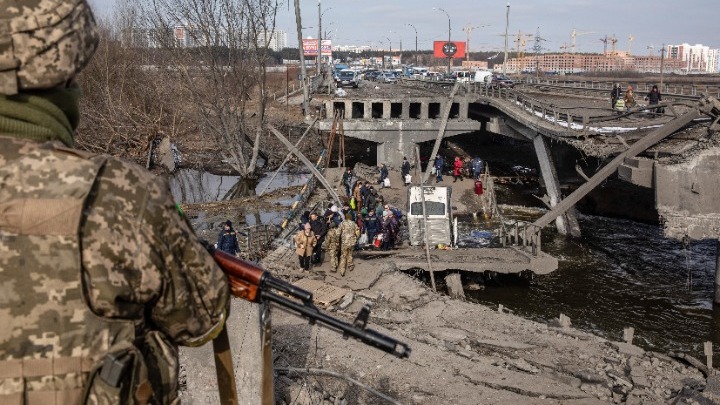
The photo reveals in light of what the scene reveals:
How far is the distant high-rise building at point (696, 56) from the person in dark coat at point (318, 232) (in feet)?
541

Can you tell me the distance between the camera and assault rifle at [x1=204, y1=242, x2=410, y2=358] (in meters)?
2.96

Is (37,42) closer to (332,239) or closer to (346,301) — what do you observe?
(346,301)

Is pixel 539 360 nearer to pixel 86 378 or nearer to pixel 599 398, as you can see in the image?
pixel 599 398

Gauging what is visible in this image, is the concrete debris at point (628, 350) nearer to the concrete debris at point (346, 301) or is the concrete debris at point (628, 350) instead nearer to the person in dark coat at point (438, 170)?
the concrete debris at point (346, 301)

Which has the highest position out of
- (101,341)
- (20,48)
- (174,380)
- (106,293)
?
(20,48)

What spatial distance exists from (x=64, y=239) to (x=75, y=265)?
0.09 metres

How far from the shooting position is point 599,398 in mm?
10312

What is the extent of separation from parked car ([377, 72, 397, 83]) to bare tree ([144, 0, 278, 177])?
1131 inches

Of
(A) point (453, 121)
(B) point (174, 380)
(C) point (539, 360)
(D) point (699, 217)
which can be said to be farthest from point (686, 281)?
(B) point (174, 380)

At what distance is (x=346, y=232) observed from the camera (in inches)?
621

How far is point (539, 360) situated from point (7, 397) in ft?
35.3

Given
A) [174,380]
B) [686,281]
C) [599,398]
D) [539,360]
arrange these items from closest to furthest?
[174,380] → [599,398] → [539,360] → [686,281]

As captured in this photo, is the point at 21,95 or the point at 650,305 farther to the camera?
the point at 650,305

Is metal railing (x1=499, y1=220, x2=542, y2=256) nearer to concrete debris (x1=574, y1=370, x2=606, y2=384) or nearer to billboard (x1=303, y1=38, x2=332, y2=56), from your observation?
concrete debris (x1=574, y1=370, x2=606, y2=384)
